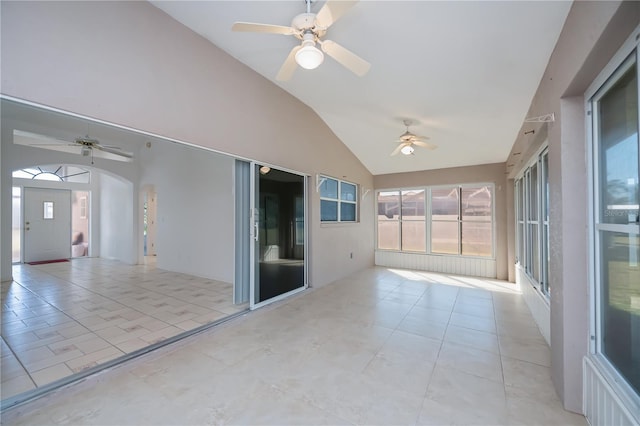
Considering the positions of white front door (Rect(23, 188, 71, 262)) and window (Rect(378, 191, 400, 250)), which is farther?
white front door (Rect(23, 188, 71, 262))

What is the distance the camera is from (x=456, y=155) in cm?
534

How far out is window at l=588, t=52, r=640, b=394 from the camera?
4.32ft

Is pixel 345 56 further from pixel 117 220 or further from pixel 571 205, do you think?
pixel 117 220

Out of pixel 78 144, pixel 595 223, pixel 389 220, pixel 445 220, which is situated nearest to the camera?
pixel 595 223

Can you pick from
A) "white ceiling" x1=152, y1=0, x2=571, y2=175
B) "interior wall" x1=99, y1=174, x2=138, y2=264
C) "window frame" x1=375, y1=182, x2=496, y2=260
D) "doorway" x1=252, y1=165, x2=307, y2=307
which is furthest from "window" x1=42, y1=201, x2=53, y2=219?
"window frame" x1=375, y1=182, x2=496, y2=260

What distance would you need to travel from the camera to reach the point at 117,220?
767 centimetres

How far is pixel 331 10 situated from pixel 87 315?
4.41 m

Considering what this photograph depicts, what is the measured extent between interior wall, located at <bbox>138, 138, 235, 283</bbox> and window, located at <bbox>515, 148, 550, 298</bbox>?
4.58m

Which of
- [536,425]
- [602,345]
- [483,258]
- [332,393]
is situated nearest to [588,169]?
[602,345]

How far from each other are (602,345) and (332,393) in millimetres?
1764

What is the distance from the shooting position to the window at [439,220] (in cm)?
582

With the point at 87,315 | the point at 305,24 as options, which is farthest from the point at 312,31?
the point at 87,315

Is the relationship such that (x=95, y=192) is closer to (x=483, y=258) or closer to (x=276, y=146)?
(x=276, y=146)

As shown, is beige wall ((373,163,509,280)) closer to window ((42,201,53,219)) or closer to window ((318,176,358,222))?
window ((318,176,358,222))
